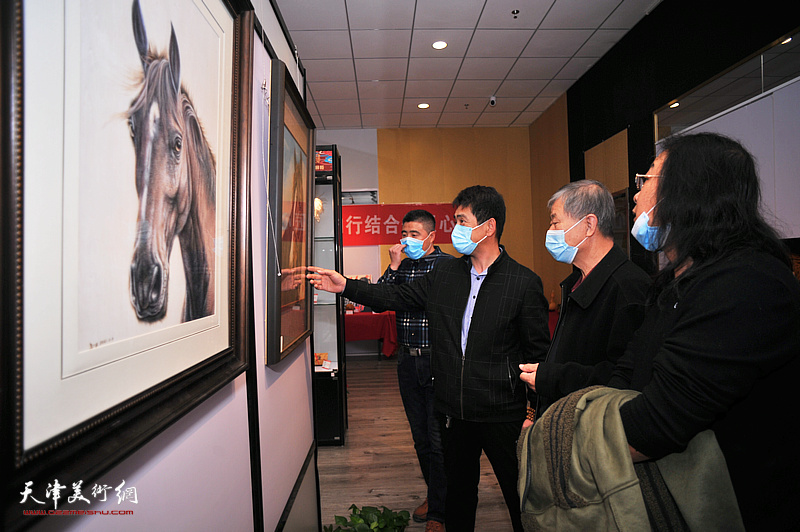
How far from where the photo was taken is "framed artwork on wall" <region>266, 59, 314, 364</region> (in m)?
1.30

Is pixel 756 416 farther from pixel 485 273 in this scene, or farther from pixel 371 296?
pixel 371 296

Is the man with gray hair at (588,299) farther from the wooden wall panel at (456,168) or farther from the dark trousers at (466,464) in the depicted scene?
the wooden wall panel at (456,168)

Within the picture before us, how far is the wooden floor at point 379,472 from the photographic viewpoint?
2.50 metres

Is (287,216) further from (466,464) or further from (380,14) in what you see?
(380,14)

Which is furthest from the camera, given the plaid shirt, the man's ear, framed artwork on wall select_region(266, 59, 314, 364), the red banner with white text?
the red banner with white text

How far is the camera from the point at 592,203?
1.60 meters

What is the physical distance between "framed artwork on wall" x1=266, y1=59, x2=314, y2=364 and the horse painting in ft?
1.33

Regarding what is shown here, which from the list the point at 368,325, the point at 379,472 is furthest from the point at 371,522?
the point at 368,325

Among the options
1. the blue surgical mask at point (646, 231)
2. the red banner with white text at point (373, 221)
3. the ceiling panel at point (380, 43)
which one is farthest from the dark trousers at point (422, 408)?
the red banner with white text at point (373, 221)

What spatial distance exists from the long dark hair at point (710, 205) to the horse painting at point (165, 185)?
0.92 m

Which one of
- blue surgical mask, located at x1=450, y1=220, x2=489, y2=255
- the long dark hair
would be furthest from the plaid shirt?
the long dark hair

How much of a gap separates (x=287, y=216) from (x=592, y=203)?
105 centimetres

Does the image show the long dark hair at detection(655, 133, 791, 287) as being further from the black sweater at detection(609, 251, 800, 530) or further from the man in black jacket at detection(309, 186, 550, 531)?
the man in black jacket at detection(309, 186, 550, 531)

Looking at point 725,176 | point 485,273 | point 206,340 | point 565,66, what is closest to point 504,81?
point 565,66
